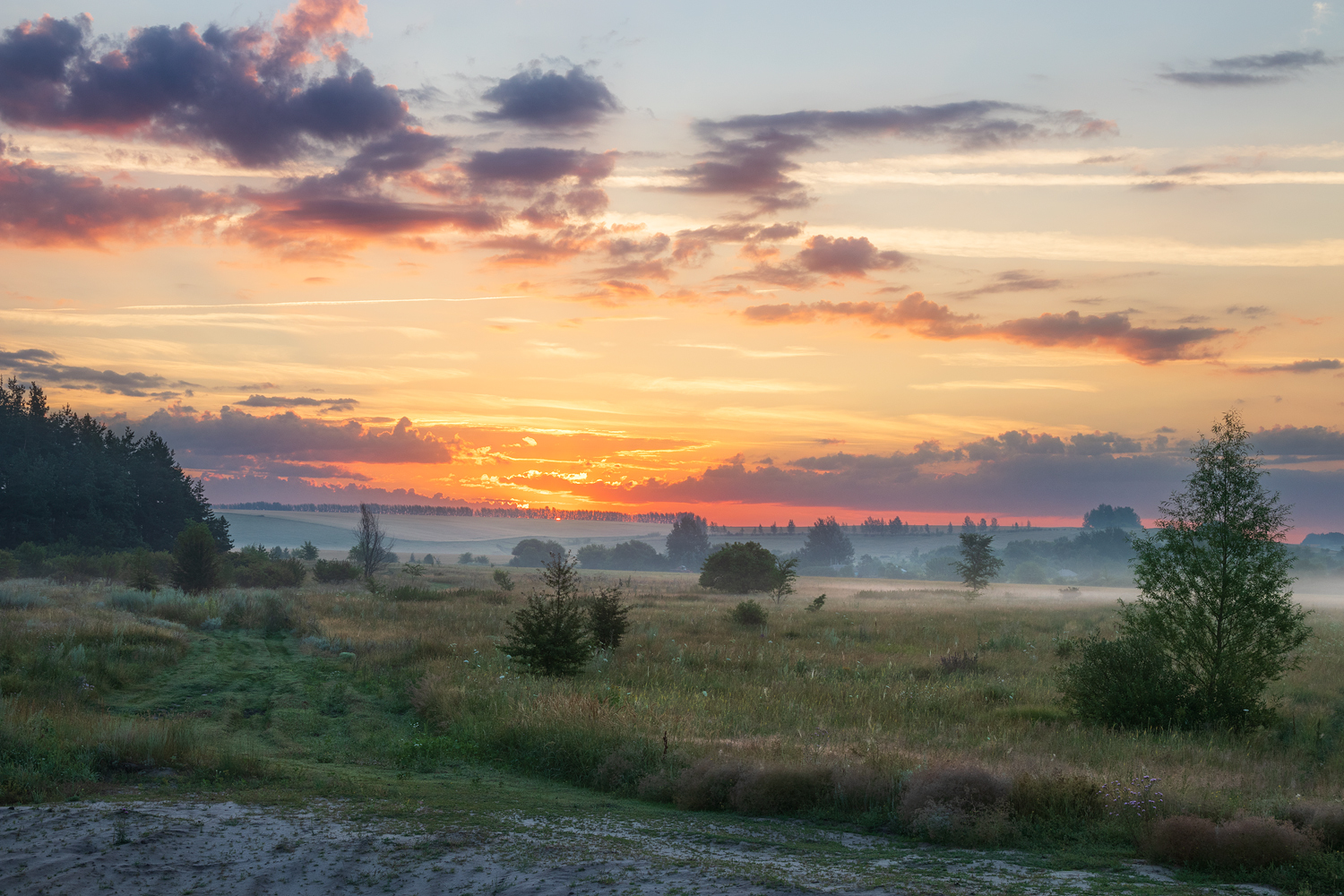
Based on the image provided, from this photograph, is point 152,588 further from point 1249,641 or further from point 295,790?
point 1249,641

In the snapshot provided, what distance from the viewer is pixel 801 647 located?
29.3m

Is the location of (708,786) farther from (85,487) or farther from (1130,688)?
(85,487)

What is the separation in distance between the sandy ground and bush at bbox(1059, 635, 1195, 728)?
9403 millimetres

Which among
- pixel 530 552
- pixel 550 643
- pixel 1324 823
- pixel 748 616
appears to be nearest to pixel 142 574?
pixel 748 616

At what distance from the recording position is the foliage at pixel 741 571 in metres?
70.7

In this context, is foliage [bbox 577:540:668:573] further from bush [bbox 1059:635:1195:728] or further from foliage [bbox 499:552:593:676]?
bush [bbox 1059:635:1195:728]

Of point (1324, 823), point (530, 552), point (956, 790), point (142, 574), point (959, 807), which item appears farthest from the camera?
point (530, 552)

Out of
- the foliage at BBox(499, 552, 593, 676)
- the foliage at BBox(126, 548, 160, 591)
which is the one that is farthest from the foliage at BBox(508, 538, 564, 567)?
the foliage at BBox(499, 552, 593, 676)

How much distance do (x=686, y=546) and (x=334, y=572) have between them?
12975cm

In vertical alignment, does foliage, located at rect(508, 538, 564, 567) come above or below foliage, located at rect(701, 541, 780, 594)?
below

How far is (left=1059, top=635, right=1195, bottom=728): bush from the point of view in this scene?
670 inches

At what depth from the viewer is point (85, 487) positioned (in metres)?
67.8

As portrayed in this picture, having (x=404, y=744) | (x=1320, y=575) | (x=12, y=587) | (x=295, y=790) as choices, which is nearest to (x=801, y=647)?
(x=404, y=744)

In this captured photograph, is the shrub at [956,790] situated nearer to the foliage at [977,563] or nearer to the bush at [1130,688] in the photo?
the bush at [1130,688]
